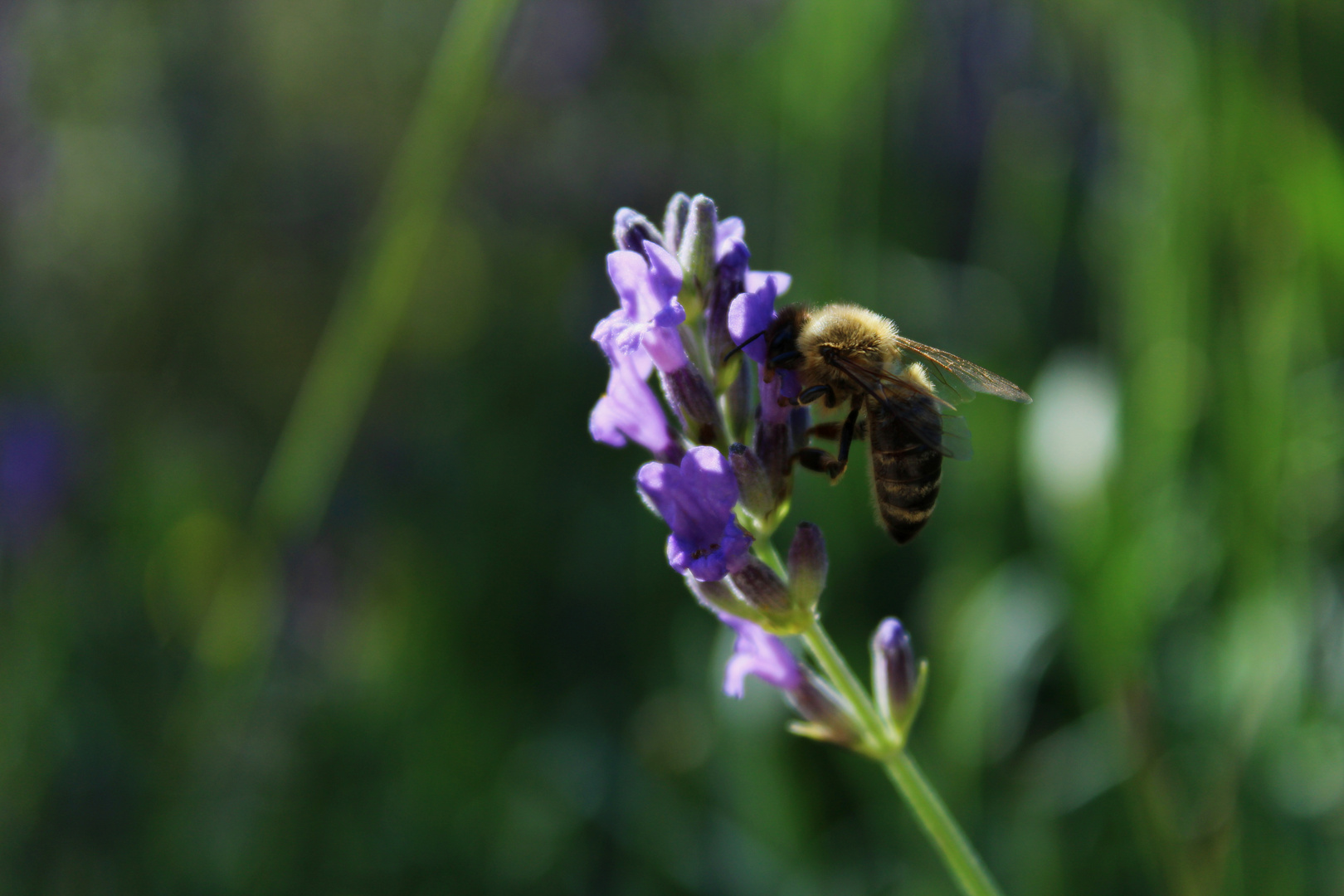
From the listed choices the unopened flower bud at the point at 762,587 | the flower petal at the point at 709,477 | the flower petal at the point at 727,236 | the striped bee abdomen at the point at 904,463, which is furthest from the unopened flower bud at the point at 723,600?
the flower petal at the point at 727,236

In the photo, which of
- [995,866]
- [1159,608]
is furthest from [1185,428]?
[995,866]

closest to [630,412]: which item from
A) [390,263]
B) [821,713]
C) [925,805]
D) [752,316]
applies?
[752,316]

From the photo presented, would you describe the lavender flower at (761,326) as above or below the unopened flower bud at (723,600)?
above

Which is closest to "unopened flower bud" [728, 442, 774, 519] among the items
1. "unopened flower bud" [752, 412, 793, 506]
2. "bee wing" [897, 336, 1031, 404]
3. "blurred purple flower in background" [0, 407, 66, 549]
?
"unopened flower bud" [752, 412, 793, 506]

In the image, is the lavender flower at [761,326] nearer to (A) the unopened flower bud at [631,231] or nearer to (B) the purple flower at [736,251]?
(B) the purple flower at [736,251]

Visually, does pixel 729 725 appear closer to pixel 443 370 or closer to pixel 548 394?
pixel 548 394

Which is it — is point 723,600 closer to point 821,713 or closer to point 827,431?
point 821,713

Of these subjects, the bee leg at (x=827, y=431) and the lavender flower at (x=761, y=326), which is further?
the bee leg at (x=827, y=431)

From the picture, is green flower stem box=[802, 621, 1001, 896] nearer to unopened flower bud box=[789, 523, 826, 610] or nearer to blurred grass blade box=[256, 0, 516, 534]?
unopened flower bud box=[789, 523, 826, 610]
